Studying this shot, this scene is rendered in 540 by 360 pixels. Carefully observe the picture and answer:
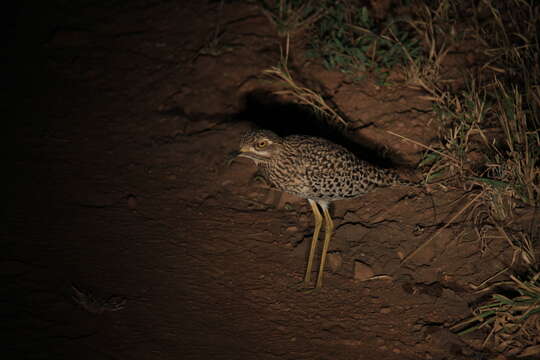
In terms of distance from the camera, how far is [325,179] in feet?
13.0

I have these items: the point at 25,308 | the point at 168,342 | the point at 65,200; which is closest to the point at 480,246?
the point at 168,342

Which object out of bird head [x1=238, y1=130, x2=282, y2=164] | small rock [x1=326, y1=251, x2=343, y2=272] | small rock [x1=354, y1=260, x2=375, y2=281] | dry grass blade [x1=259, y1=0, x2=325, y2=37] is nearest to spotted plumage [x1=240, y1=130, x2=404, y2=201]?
bird head [x1=238, y1=130, x2=282, y2=164]

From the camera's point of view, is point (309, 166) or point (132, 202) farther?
point (132, 202)

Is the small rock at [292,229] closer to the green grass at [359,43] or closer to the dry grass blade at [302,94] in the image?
the dry grass blade at [302,94]

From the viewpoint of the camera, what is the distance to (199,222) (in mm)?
4527

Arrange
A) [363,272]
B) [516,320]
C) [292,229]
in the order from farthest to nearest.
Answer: [292,229] → [363,272] → [516,320]

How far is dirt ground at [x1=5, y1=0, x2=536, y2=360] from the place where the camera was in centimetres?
325

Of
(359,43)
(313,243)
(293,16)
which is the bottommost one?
(313,243)

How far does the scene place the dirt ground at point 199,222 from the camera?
3.25 metres

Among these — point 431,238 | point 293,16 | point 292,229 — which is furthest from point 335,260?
point 293,16

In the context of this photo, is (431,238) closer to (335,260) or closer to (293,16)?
(335,260)

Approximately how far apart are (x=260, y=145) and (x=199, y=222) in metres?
1.04

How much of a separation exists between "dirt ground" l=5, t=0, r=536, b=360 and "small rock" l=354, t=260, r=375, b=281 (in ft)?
0.14

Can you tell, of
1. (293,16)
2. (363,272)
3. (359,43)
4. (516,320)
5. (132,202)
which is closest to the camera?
(516,320)
